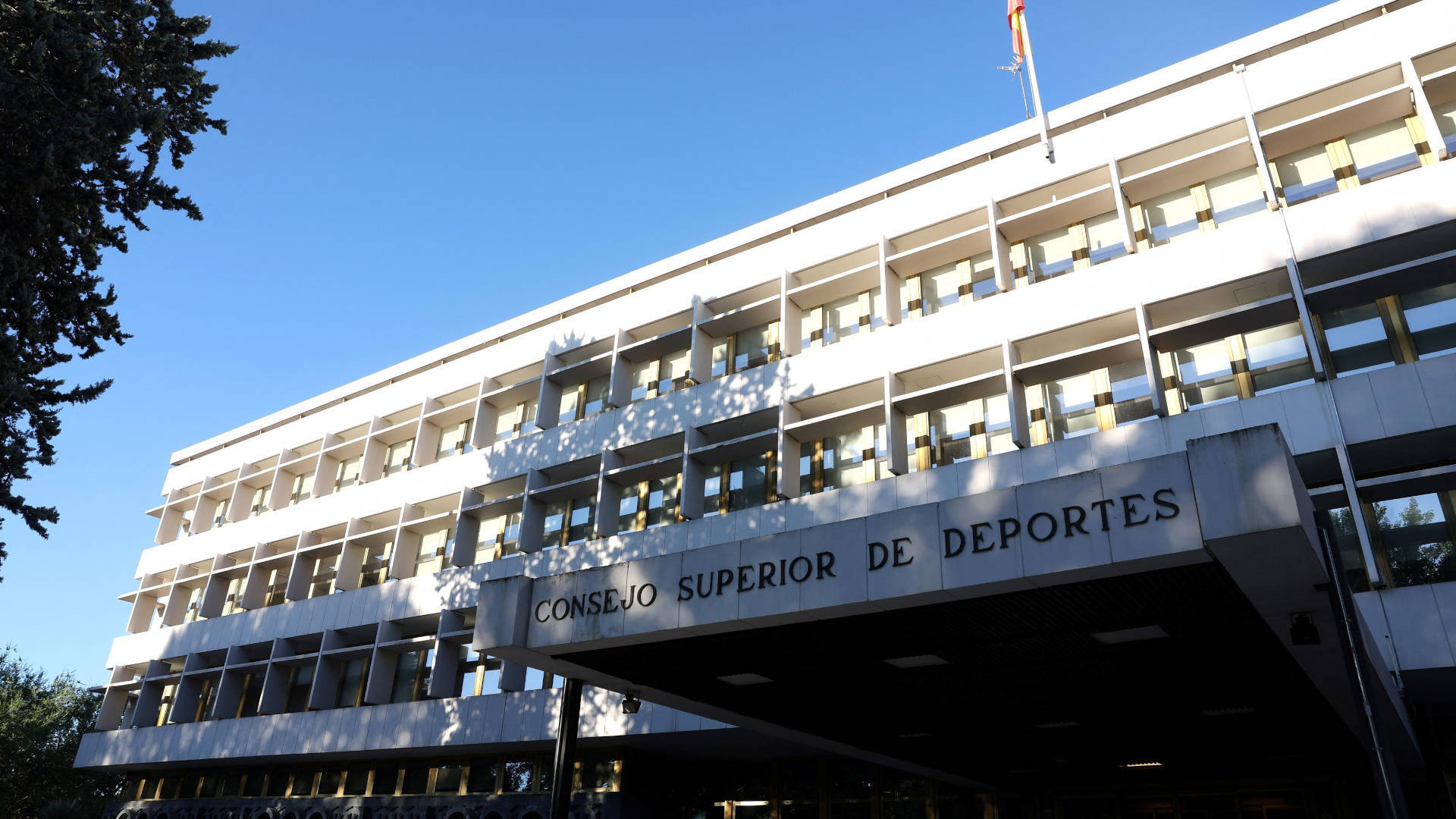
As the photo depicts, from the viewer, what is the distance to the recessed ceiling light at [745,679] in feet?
44.2

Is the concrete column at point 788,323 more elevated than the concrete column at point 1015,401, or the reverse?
the concrete column at point 788,323

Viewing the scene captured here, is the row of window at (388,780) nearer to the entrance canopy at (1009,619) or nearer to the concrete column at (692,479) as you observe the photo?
the concrete column at (692,479)

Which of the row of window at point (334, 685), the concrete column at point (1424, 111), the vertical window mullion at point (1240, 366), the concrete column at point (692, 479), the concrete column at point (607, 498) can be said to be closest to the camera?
the concrete column at point (1424, 111)

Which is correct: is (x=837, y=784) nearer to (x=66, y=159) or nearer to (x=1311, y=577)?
(x=1311, y=577)

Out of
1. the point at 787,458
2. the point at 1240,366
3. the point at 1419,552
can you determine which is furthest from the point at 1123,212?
the point at 787,458

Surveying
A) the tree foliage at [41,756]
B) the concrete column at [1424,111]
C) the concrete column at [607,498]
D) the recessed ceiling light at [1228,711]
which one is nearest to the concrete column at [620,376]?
the concrete column at [607,498]

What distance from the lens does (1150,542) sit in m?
9.19

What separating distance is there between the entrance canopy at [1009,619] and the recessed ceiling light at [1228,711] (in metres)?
0.05

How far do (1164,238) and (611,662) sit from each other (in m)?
15.2

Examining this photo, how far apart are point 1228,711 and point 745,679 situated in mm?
7270

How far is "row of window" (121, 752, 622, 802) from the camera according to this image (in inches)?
983

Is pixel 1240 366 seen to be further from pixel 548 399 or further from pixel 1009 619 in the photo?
pixel 548 399

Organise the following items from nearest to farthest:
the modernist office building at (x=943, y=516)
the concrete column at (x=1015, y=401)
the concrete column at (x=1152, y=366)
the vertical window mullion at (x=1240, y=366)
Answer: the modernist office building at (x=943, y=516) → the concrete column at (x=1152, y=366) → the vertical window mullion at (x=1240, y=366) → the concrete column at (x=1015, y=401)

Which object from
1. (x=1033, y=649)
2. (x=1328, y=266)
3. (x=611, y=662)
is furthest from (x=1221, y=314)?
(x=611, y=662)
